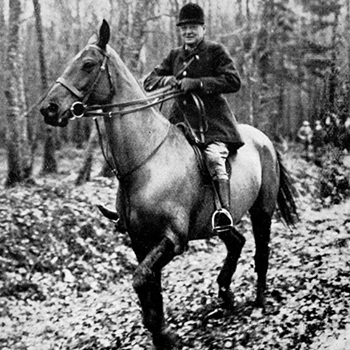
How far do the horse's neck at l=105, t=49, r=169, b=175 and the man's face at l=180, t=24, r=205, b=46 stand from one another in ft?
3.31

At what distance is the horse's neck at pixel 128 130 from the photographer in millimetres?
4934

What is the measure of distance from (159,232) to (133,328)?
2.16m

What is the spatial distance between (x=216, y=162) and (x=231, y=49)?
14.2m

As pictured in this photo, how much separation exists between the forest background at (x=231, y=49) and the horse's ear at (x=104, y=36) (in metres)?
5.03

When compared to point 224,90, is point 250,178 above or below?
below

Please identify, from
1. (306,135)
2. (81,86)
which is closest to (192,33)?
(81,86)

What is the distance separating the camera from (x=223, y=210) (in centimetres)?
543

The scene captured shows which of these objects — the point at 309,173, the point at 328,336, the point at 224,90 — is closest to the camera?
the point at 328,336

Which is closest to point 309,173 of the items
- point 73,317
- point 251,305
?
point 251,305

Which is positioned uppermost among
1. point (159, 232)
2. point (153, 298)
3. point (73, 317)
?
point (159, 232)

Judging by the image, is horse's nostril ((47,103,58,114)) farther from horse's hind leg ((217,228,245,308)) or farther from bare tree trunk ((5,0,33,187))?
bare tree trunk ((5,0,33,187))

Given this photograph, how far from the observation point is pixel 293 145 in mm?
15531

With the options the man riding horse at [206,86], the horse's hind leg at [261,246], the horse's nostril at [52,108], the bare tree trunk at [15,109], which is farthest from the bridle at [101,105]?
the bare tree trunk at [15,109]

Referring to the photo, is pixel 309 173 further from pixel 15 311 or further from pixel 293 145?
pixel 15 311
